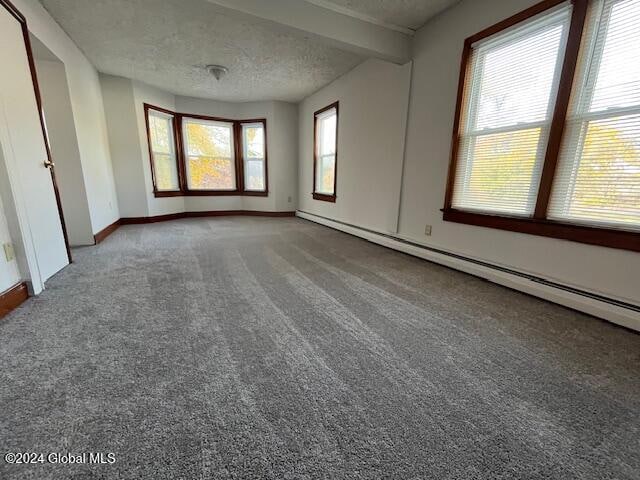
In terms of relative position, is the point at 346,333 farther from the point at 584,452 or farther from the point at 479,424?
the point at 584,452

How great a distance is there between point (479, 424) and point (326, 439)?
59cm

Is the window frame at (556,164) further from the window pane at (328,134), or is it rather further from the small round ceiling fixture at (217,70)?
the small round ceiling fixture at (217,70)

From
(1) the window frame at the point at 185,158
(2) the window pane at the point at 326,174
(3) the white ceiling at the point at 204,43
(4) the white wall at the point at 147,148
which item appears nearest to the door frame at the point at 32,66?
(3) the white ceiling at the point at 204,43

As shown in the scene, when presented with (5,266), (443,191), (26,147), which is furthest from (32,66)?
(443,191)

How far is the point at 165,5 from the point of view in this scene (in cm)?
256

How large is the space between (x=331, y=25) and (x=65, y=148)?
3.34 meters

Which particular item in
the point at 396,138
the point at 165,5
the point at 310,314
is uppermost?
Answer: the point at 165,5

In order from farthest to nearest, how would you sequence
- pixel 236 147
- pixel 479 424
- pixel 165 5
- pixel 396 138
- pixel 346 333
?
pixel 236 147 → pixel 396 138 → pixel 165 5 → pixel 346 333 → pixel 479 424

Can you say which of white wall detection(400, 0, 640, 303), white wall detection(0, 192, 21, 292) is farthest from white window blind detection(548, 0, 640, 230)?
white wall detection(0, 192, 21, 292)

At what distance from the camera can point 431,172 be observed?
2.94 metres

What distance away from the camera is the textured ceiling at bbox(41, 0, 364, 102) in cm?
265

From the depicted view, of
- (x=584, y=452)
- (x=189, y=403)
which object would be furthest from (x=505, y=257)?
(x=189, y=403)

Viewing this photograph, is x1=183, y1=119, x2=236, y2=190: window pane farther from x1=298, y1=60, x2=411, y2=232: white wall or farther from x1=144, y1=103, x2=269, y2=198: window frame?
x1=298, y1=60, x2=411, y2=232: white wall

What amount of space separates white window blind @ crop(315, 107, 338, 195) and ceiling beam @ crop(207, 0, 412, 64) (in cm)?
174
